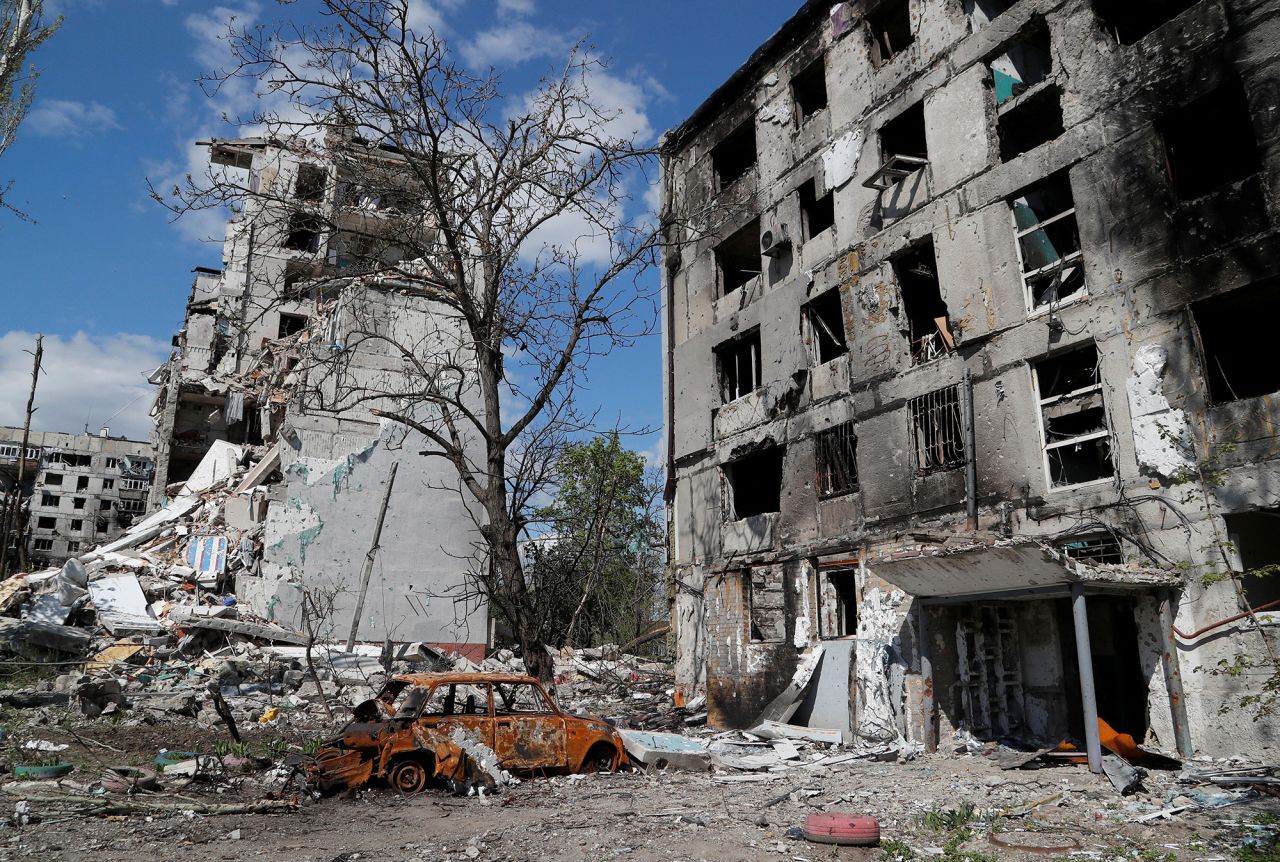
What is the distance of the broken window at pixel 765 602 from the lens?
15.8m

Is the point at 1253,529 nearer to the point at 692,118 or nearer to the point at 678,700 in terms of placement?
the point at 678,700

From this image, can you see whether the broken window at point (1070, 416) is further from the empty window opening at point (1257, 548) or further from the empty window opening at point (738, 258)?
the empty window opening at point (738, 258)

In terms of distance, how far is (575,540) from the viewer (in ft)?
92.8

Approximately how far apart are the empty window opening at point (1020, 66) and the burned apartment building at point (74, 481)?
66.2 m

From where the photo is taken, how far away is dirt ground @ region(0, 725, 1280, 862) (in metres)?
6.04

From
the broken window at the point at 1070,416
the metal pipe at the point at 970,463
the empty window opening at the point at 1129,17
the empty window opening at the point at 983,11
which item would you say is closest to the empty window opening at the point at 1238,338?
the broken window at the point at 1070,416

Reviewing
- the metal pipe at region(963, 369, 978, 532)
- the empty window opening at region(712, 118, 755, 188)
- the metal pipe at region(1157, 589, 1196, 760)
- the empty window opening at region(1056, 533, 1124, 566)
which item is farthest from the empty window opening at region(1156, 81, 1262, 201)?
the empty window opening at region(712, 118, 755, 188)

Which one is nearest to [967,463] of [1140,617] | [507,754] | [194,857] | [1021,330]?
[1021,330]

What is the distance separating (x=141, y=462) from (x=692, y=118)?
62.4 metres

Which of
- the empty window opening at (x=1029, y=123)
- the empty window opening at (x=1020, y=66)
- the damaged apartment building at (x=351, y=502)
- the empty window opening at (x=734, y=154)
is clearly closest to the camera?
the empty window opening at (x=1029, y=123)

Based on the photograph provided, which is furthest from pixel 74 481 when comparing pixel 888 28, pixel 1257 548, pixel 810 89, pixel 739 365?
pixel 1257 548

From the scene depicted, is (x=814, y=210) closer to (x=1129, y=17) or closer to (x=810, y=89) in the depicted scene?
(x=810, y=89)

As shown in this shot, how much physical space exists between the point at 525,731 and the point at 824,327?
9.99 metres

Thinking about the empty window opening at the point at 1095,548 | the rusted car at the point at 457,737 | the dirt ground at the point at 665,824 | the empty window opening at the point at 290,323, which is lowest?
the dirt ground at the point at 665,824
